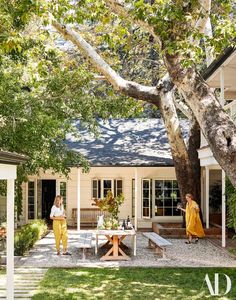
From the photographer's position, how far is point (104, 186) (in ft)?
72.5

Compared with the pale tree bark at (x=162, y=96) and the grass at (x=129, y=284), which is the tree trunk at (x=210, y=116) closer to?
the grass at (x=129, y=284)

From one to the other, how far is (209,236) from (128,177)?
556cm

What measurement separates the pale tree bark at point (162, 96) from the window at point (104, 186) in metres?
4.21

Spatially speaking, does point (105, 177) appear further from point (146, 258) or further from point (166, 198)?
point (146, 258)

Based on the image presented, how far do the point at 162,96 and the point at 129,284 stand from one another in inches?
295

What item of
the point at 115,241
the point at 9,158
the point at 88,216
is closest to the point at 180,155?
the point at 88,216

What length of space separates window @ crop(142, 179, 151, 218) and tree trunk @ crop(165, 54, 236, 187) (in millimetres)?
12517

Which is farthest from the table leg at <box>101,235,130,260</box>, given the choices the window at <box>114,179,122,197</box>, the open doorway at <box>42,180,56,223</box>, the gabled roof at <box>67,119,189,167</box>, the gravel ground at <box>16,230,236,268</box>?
the open doorway at <box>42,180,56,223</box>

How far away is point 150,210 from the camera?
71.0 feet

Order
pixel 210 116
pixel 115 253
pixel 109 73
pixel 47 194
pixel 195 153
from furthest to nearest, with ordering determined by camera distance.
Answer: pixel 47 194, pixel 195 153, pixel 109 73, pixel 115 253, pixel 210 116

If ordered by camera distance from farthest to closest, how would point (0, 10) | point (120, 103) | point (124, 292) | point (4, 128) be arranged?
point (120, 103)
point (4, 128)
point (0, 10)
point (124, 292)

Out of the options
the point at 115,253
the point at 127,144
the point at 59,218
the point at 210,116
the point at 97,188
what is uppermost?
the point at 127,144

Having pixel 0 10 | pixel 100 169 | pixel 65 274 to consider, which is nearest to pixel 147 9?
pixel 0 10

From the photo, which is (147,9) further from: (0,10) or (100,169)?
(100,169)
